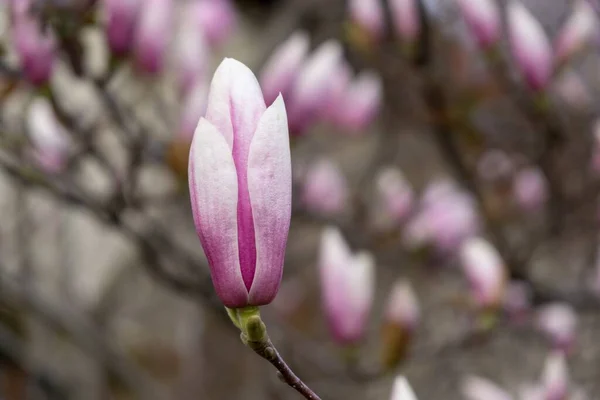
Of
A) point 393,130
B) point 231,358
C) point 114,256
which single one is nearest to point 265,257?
point 393,130

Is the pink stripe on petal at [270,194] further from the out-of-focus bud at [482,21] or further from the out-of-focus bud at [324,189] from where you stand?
the out-of-focus bud at [324,189]

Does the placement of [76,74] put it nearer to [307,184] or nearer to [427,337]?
[307,184]

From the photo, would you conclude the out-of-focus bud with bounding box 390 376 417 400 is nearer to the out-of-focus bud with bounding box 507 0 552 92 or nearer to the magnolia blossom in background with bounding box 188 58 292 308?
the magnolia blossom in background with bounding box 188 58 292 308

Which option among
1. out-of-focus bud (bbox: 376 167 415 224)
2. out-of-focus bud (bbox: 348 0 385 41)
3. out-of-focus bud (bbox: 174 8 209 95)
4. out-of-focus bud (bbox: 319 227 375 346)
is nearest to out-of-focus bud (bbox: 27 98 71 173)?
out-of-focus bud (bbox: 174 8 209 95)

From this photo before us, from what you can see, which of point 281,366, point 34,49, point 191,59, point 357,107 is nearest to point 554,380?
point 281,366

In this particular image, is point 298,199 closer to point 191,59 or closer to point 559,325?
point 191,59

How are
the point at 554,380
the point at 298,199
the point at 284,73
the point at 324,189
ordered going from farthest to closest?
the point at 324,189, the point at 298,199, the point at 284,73, the point at 554,380
